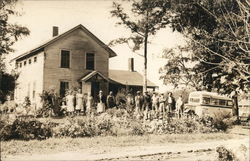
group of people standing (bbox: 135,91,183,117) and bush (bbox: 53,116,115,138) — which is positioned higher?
group of people standing (bbox: 135,91,183,117)

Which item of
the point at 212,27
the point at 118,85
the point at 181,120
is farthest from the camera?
the point at 118,85

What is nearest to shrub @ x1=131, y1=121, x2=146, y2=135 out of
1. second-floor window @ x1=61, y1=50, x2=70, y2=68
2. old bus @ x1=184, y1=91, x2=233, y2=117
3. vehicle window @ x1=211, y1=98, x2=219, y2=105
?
old bus @ x1=184, y1=91, x2=233, y2=117

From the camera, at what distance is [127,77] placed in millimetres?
36656

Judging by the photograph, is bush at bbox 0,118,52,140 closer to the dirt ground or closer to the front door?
the dirt ground

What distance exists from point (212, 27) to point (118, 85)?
15.8m

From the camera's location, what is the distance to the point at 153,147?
11.0m

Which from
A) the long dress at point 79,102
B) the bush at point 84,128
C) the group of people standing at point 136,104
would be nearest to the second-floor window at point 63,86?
the group of people standing at point 136,104

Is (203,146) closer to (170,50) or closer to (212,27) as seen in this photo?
(212,27)

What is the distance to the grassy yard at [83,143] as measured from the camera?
9625 millimetres

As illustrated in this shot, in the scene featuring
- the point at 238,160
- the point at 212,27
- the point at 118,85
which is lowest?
the point at 238,160

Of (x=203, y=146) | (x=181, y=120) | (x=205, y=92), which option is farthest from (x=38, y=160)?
(x=205, y=92)

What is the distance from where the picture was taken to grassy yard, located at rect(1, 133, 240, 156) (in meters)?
9.62

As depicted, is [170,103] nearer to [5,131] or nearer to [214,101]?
[214,101]

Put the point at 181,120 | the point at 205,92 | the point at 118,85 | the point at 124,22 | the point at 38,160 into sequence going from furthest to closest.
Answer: the point at 118,85, the point at 124,22, the point at 205,92, the point at 181,120, the point at 38,160
